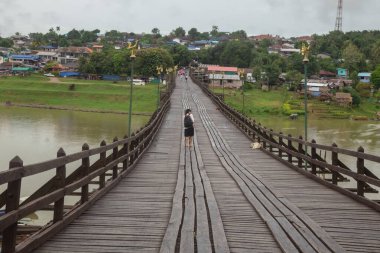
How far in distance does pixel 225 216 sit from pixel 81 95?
7696 cm

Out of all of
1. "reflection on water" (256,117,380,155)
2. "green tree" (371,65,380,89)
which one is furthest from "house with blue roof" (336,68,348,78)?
"reflection on water" (256,117,380,155)

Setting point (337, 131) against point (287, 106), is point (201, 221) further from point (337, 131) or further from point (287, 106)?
point (287, 106)

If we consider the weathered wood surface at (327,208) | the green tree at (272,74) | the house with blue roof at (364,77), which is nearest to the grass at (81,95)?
the green tree at (272,74)

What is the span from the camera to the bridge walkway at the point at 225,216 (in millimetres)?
6418

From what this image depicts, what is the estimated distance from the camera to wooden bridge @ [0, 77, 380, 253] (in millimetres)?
6230

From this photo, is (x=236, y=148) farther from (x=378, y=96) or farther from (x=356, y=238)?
(x=378, y=96)

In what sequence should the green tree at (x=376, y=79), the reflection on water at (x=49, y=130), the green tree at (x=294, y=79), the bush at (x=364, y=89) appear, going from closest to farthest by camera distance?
the reflection on water at (x=49, y=130) < the bush at (x=364, y=89) < the green tree at (x=294, y=79) < the green tree at (x=376, y=79)

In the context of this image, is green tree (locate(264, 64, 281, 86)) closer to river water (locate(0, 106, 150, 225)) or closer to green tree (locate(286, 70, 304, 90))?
green tree (locate(286, 70, 304, 90))

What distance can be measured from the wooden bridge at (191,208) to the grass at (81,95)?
5999cm

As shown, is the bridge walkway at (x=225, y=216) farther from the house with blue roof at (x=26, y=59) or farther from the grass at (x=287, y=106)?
the house with blue roof at (x=26, y=59)

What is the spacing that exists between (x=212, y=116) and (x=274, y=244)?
1320 inches

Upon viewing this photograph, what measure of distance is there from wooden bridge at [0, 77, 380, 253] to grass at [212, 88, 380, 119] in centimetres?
6318

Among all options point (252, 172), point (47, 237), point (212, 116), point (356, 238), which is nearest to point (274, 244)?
point (356, 238)

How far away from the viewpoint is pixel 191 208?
8547 mm
